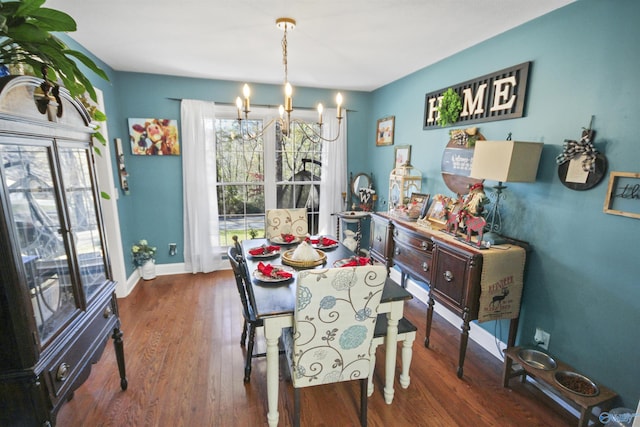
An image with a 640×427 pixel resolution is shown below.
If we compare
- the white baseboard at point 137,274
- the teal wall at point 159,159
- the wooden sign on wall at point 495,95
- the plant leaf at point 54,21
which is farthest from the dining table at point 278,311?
the teal wall at point 159,159

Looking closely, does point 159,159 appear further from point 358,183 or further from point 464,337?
point 464,337

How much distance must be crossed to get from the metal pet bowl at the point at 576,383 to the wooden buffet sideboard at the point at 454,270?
1.32 ft

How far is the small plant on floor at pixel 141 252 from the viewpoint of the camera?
3.69m

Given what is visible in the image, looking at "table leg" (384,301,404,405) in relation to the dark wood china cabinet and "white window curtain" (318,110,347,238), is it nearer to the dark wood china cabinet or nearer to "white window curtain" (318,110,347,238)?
the dark wood china cabinet

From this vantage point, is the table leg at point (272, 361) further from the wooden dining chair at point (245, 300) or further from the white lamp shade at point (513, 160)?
the white lamp shade at point (513, 160)

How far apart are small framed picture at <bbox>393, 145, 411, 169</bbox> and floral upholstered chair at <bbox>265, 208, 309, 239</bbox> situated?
134 cm

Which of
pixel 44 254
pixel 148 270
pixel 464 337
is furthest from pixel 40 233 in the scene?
pixel 148 270

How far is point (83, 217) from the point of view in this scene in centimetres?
164

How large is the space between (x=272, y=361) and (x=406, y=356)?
898 mm

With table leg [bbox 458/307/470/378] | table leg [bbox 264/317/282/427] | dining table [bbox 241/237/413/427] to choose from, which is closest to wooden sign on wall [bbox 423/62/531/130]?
table leg [bbox 458/307/470/378]

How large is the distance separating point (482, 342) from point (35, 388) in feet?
9.40

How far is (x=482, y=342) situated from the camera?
257 cm

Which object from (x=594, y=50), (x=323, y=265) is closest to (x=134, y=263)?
(x=323, y=265)

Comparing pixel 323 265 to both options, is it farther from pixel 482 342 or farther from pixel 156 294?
pixel 156 294
